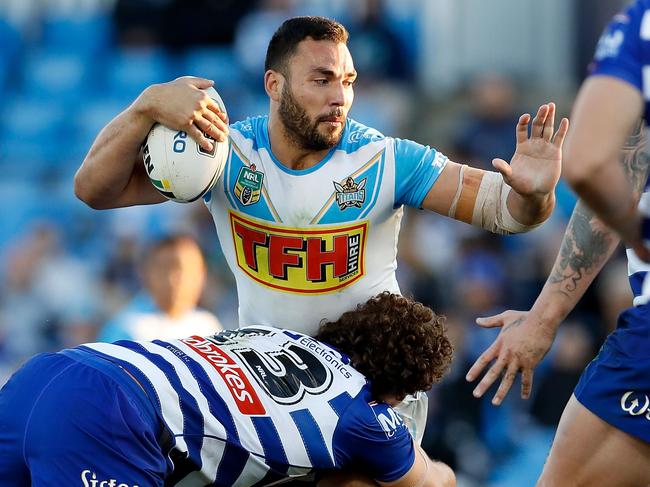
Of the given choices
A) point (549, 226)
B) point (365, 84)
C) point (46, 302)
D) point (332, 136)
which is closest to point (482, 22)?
point (365, 84)

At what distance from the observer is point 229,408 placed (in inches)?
160

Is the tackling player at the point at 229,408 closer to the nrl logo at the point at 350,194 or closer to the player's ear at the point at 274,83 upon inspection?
the nrl logo at the point at 350,194

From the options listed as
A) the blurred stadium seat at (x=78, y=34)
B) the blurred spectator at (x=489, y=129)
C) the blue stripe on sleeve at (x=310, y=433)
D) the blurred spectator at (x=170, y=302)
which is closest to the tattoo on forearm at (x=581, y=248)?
the blue stripe on sleeve at (x=310, y=433)

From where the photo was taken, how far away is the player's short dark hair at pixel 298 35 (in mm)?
4754

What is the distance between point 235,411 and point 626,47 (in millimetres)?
1876

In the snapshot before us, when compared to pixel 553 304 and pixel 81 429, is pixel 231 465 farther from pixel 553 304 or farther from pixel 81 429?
pixel 553 304

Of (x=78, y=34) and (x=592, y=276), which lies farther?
(x=78, y=34)

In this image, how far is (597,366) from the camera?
421 cm

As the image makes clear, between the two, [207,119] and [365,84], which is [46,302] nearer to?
[365,84]

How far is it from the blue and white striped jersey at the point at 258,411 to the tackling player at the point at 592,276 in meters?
0.52

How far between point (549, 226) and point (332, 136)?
220 inches

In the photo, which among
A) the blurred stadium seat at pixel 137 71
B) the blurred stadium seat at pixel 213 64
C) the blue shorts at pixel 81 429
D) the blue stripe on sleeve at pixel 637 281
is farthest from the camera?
the blurred stadium seat at pixel 137 71

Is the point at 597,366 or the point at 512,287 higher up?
the point at 597,366

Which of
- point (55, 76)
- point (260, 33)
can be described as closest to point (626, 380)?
point (260, 33)
